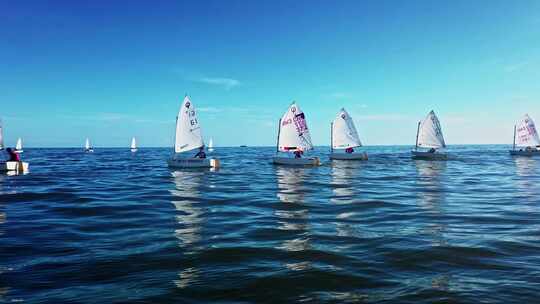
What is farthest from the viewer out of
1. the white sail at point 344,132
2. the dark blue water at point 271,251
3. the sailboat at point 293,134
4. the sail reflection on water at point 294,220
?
the white sail at point 344,132

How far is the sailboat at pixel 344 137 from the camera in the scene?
61781 mm

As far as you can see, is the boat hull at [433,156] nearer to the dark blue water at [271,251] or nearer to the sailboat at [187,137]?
the sailboat at [187,137]

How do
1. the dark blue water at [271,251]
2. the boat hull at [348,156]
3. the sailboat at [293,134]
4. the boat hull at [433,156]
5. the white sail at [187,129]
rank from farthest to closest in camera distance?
the boat hull at [433,156], the boat hull at [348,156], the sailboat at [293,134], the white sail at [187,129], the dark blue water at [271,251]

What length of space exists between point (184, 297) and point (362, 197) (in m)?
16.1

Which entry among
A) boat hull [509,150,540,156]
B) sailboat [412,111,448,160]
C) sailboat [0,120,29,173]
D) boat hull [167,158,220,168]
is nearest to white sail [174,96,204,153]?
boat hull [167,158,220,168]

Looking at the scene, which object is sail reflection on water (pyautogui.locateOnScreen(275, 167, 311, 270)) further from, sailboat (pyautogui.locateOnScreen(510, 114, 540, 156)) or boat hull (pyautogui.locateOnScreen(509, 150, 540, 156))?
sailboat (pyautogui.locateOnScreen(510, 114, 540, 156))

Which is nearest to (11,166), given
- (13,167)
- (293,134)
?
(13,167)

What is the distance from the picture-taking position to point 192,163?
4581 cm

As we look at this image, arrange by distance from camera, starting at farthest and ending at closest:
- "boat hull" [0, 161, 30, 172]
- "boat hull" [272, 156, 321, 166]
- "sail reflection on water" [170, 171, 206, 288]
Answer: "boat hull" [272, 156, 321, 166], "boat hull" [0, 161, 30, 172], "sail reflection on water" [170, 171, 206, 288]

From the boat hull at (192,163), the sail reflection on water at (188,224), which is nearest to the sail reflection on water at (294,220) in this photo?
the sail reflection on water at (188,224)

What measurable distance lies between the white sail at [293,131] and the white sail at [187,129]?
11378mm

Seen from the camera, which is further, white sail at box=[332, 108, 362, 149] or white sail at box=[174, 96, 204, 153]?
white sail at box=[332, 108, 362, 149]

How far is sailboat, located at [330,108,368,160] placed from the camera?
203 ft

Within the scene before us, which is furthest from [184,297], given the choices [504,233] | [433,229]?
[504,233]
